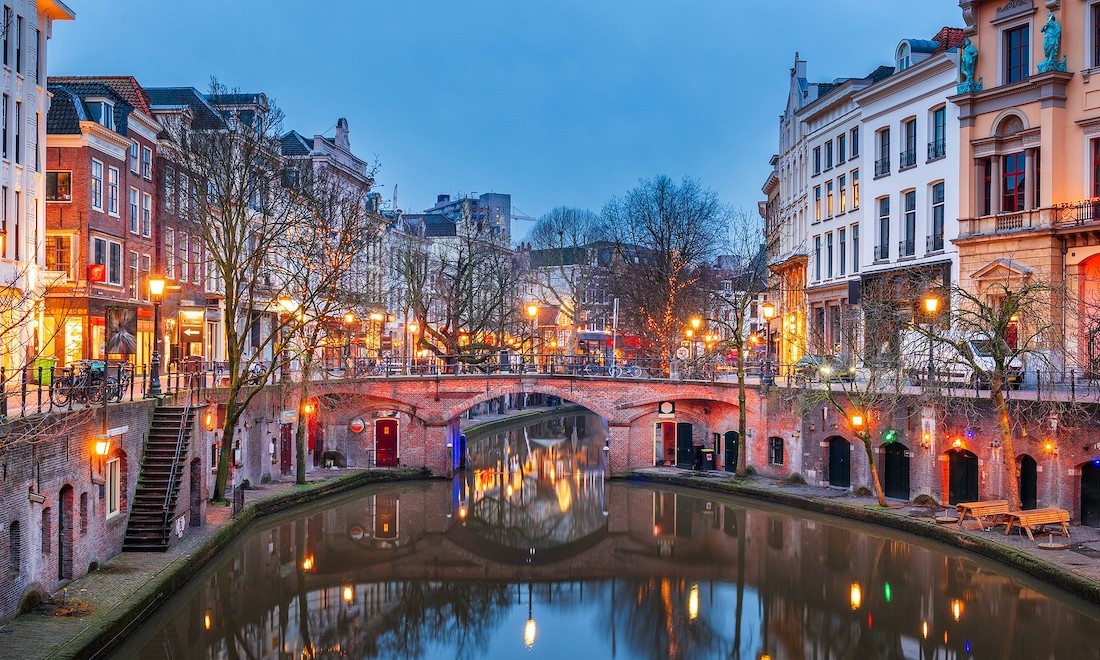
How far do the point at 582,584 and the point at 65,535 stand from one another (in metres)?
12.8

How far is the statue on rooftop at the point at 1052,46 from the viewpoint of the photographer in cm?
3331

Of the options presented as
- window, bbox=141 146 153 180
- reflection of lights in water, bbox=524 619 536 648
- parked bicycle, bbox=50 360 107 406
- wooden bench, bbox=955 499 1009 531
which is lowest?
reflection of lights in water, bbox=524 619 536 648

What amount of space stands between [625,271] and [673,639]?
4403 centimetres

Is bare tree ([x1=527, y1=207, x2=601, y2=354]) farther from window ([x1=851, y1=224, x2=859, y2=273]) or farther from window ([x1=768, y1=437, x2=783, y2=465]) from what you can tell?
window ([x1=768, y1=437, x2=783, y2=465])

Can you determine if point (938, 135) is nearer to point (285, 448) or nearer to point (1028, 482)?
point (1028, 482)

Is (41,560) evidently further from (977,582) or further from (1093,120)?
(1093,120)

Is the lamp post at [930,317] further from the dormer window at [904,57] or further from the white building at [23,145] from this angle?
the white building at [23,145]

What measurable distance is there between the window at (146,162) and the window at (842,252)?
30719 mm

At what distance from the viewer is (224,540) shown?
27484mm

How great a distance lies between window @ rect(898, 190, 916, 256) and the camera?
41250 millimetres

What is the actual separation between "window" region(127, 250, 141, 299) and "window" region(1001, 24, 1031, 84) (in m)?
33.7

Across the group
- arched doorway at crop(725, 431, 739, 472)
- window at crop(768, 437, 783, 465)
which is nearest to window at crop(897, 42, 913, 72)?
window at crop(768, 437, 783, 465)

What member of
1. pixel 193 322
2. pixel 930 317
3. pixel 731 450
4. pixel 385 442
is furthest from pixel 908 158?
pixel 193 322

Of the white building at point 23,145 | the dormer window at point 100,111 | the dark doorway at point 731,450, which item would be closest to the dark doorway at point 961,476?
the dark doorway at point 731,450
